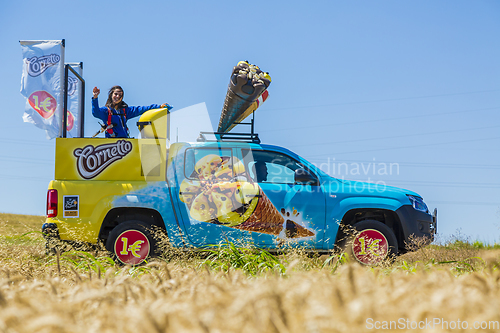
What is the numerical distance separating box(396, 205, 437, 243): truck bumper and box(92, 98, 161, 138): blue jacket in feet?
14.1

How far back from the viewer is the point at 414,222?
5785mm

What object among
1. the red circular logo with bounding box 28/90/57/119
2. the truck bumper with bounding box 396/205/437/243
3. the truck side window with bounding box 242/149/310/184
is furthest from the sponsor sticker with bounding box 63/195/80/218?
the red circular logo with bounding box 28/90/57/119

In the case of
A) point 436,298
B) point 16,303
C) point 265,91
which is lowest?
point 16,303

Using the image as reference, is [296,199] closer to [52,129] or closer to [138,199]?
[138,199]

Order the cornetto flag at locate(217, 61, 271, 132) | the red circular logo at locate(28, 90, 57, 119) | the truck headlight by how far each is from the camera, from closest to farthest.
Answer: the truck headlight, the cornetto flag at locate(217, 61, 271, 132), the red circular logo at locate(28, 90, 57, 119)

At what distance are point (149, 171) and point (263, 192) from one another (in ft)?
5.52

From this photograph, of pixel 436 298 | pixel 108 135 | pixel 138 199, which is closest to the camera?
pixel 436 298

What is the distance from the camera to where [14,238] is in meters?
4.43

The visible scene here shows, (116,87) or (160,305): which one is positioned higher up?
(116,87)

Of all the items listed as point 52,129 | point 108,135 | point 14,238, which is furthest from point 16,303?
point 52,129

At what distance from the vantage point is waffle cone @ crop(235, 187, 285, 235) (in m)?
5.46

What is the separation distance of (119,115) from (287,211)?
3521mm

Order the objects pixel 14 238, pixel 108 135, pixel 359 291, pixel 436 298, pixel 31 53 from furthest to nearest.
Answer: pixel 31 53
pixel 108 135
pixel 14 238
pixel 359 291
pixel 436 298

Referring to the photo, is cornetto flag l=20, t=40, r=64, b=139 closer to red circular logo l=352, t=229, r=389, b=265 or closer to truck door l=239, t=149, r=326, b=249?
truck door l=239, t=149, r=326, b=249
